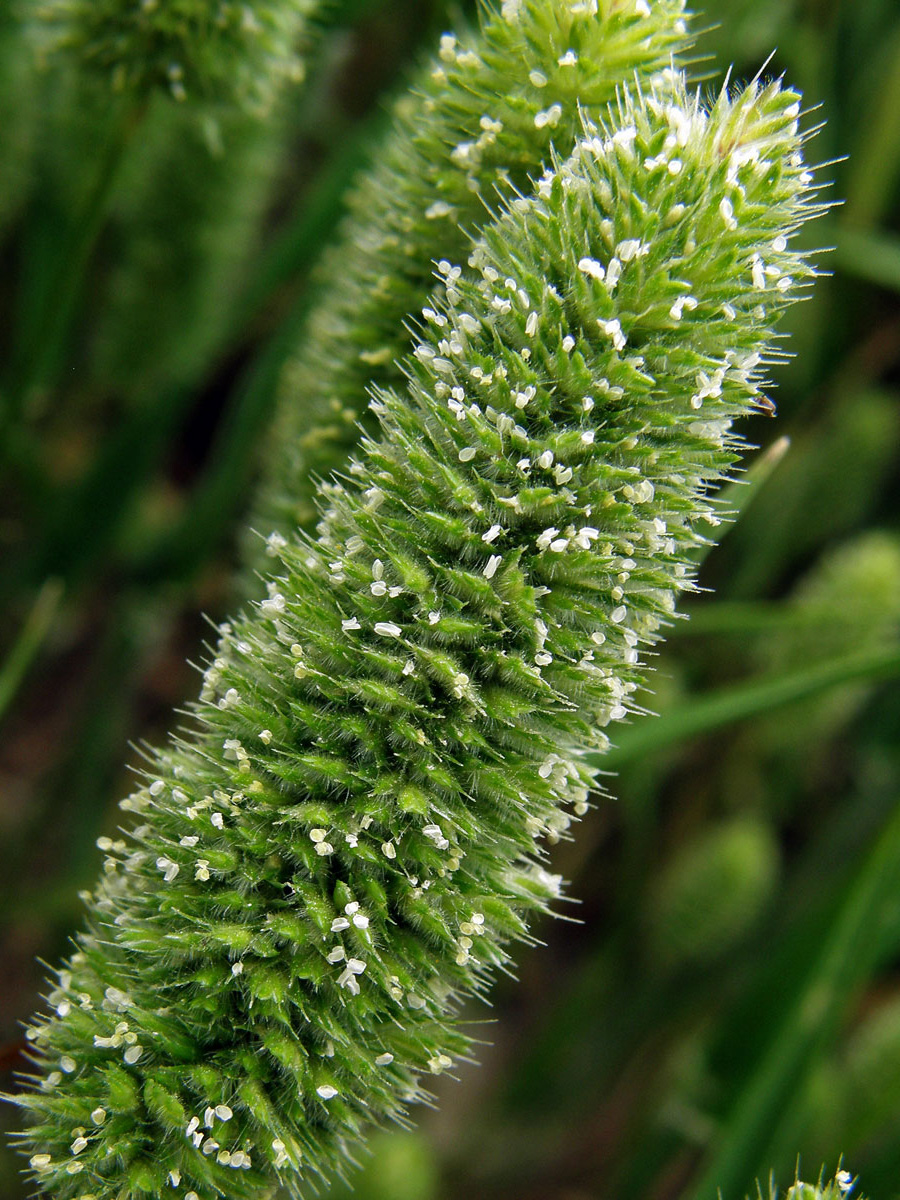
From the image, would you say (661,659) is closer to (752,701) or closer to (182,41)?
(752,701)

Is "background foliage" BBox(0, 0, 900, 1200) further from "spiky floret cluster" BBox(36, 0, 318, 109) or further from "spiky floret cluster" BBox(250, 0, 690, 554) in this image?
"spiky floret cluster" BBox(250, 0, 690, 554)

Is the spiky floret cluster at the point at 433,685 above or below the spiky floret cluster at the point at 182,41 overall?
below

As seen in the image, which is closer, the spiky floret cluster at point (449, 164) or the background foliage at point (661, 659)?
the spiky floret cluster at point (449, 164)

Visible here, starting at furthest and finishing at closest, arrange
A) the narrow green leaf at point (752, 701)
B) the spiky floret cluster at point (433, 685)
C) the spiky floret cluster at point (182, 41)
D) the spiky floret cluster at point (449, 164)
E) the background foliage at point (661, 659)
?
the background foliage at point (661, 659)
the spiky floret cluster at point (182, 41)
the narrow green leaf at point (752, 701)
the spiky floret cluster at point (449, 164)
the spiky floret cluster at point (433, 685)

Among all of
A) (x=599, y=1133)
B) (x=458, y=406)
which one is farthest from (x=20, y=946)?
(x=458, y=406)

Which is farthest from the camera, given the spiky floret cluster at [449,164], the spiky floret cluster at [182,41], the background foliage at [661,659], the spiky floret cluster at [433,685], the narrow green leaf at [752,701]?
the background foliage at [661,659]

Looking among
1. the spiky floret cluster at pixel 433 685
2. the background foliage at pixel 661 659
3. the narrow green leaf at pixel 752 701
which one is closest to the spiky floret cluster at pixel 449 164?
the spiky floret cluster at pixel 433 685

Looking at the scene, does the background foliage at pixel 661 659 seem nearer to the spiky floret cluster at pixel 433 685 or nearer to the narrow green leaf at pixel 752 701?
the narrow green leaf at pixel 752 701

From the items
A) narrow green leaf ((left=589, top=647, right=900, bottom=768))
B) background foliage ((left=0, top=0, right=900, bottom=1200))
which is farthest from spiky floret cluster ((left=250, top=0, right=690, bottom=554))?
narrow green leaf ((left=589, top=647, right=900, bottom=768))
